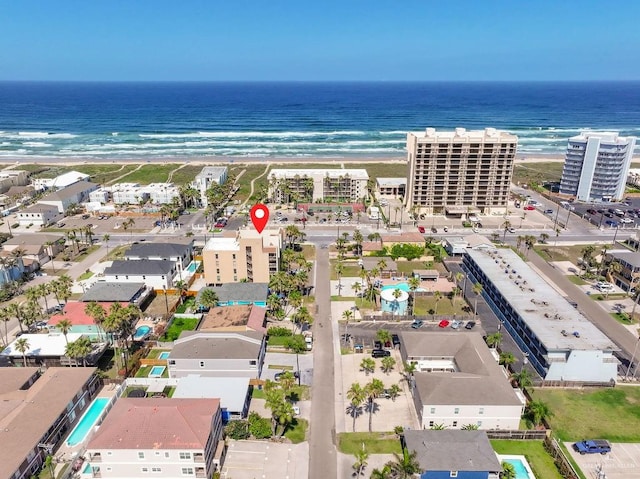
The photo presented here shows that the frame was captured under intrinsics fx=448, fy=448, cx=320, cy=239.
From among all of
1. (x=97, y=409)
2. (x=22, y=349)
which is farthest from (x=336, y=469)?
(x=22, y=349)

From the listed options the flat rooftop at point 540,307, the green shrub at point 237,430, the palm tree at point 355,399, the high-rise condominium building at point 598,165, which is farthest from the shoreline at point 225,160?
the green shrub at point 237,430

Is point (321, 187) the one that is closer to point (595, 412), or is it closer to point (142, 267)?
point (142, 267)

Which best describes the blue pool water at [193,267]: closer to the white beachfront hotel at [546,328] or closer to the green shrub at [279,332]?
the green shrub at [279,332]

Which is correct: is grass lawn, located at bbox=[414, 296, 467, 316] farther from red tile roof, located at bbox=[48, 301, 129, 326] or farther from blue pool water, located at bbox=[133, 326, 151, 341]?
red tile roof, located at bbox=[48, 301, 129, 326]

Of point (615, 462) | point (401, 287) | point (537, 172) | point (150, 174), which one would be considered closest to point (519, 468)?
point (615, 462)

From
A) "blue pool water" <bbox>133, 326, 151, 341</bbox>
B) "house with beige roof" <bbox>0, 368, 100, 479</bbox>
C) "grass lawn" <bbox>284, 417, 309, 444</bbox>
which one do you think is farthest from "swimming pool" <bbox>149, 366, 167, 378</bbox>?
"grass lawn" <bbox>284, 417, 309, 444</bbox>

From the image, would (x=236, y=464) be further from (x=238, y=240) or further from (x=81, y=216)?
(x=81, y=216)
